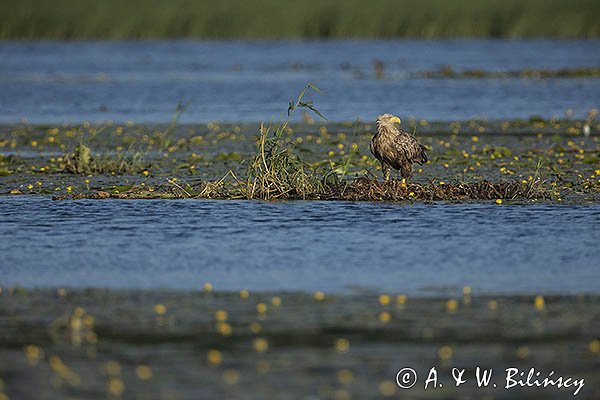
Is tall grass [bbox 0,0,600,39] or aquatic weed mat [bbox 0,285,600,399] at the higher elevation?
aquatic weed mat [bbox 0,285,600,399]

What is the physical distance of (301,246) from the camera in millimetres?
13234

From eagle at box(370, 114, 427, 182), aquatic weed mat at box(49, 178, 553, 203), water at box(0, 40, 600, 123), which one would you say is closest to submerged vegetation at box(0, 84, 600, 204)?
aquatic weed mat at box(49, 178, 553, 203)

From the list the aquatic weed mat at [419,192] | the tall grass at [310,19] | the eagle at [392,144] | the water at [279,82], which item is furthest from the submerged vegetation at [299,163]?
the tall grass at [310,19]

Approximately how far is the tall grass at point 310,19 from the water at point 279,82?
3.51 ft

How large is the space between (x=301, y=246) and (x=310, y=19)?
182ft

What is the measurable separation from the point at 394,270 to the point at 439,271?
0.44 metres

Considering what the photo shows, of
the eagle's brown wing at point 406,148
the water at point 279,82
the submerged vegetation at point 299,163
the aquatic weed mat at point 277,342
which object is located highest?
the eagle's brown wing at point 406,148

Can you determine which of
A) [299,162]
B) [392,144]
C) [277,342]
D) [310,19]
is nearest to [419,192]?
[392,144]

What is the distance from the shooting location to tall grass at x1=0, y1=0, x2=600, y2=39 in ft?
209

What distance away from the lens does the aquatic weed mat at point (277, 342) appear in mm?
8117

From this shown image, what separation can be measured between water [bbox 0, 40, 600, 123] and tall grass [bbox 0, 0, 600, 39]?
1071 millimetres

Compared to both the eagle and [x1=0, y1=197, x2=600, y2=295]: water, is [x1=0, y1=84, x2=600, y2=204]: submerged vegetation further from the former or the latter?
[x1=0, y1=197, x2=600, y2=295]: water

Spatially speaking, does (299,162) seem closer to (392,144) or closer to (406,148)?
(392,144)

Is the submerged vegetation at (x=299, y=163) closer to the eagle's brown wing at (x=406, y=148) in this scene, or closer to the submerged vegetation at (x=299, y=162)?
the submerged vegetation at (x=299, y=162)
